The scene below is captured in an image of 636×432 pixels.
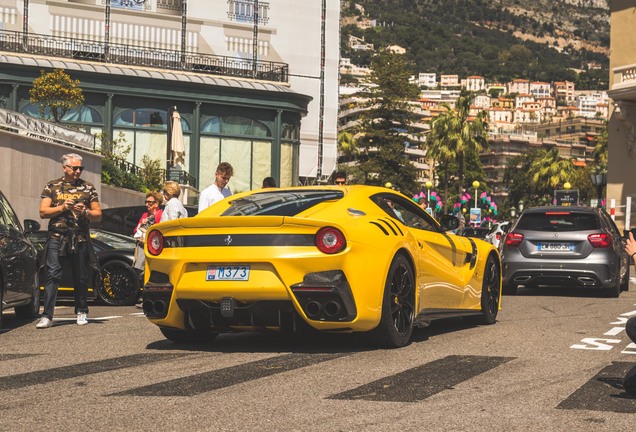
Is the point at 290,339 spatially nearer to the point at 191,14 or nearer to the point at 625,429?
the point at 625,429

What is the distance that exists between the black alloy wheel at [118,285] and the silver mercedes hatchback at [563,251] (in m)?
5.84

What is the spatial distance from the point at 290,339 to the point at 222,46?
60704mm

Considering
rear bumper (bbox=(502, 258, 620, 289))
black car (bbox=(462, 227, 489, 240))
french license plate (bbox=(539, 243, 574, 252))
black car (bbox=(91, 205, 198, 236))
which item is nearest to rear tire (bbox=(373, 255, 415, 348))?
rear bumper (bbox=(502, 258, 620, 289))

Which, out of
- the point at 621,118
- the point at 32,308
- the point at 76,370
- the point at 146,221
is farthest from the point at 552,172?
the point at 76,370

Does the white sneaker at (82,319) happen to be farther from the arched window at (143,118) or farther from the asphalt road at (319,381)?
the arched window at (143,118)

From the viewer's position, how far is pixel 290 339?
395 inches

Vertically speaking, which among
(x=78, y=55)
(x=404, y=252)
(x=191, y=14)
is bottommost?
(x=404, y=252)

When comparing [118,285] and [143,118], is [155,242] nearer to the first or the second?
[118,285]

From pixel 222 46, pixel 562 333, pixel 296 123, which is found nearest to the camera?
pixel 562 333

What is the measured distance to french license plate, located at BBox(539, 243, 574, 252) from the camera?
57.8 ft

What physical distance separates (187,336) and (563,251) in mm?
9389

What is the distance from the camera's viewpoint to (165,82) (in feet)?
169

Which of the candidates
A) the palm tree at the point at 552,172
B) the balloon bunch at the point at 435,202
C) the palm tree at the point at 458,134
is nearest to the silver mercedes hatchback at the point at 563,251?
the balloon bunch at the point at 435,202

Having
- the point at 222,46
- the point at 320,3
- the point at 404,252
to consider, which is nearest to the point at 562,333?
the point at 404,252
